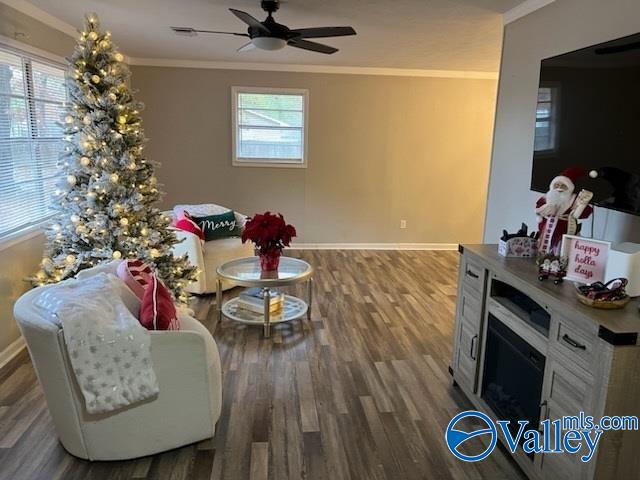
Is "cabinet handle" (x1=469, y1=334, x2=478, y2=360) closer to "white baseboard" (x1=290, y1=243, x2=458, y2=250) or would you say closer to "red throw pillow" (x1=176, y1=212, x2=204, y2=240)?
"red throw pillow" (x1=176, y1=212, x2=204, y2=240)

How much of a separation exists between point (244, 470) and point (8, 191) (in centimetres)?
270

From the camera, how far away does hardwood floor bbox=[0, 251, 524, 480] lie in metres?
2.17

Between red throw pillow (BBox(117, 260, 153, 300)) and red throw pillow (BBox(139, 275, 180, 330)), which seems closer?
red throw pillow (BBox(139, 275, 180, 330))

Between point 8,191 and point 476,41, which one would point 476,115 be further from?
point 8,191

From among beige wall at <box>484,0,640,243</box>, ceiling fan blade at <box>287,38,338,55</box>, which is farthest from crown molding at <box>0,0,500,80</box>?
beige wall at <box>484,0,640,243</box>

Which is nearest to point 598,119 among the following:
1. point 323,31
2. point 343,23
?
point 323,31

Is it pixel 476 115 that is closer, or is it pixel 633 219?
pixel 633 219

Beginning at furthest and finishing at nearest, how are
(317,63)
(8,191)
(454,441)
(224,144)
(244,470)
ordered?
1. (224,144)
2. (317,63)
3. (8,191)
4. (454,441)
5. (244,470)

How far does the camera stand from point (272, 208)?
6617 mm

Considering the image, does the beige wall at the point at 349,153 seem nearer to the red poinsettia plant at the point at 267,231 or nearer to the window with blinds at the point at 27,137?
the window with blinds at the point at 27,137

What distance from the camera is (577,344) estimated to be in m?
1.74

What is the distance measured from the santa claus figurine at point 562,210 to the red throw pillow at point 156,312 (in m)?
1.90

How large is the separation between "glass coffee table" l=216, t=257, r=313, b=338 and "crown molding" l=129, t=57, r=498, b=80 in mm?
3203

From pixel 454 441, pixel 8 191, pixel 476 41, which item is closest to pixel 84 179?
pixel 8 191
